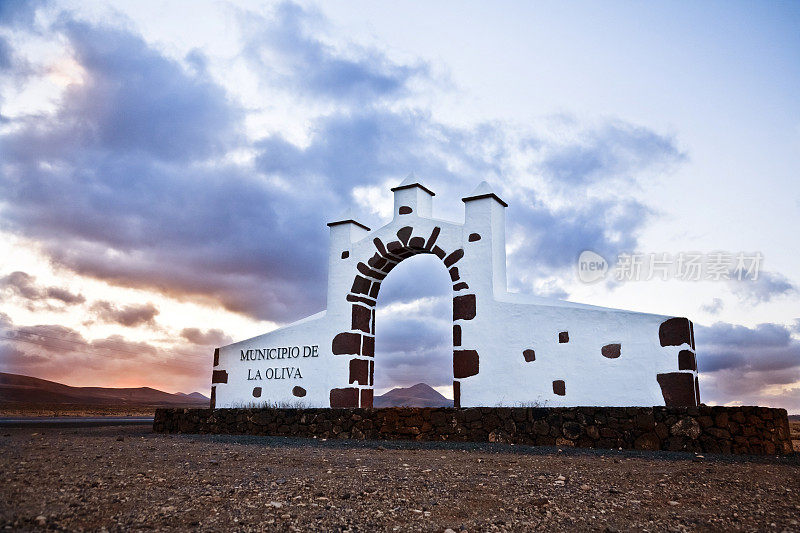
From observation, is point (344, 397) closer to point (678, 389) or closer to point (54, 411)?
point (678, 389)

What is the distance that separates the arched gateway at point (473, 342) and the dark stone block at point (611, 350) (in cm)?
2

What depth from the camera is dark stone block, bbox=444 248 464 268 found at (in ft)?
49.3

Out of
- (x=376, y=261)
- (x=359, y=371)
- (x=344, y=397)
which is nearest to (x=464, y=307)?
(x=376, y=261)

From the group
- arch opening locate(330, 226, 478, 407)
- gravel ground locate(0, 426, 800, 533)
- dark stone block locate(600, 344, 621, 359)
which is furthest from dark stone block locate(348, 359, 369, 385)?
gravel ground locate(0, 426, 800, 533)

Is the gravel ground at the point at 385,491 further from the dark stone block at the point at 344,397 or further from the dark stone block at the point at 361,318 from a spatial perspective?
the dark stone block at the point at 361,318

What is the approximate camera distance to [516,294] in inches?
587

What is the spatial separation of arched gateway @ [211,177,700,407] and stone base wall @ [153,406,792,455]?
2.03 metres

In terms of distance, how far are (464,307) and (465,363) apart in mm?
1350

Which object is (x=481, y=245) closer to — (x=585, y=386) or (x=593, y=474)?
(x=585, y=386)

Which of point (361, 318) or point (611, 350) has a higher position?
point (361, 318)

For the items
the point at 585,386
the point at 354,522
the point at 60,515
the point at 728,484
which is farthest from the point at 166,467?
the point at 585,386

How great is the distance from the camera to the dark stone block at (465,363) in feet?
46.7

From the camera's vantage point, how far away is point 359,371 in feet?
52.7

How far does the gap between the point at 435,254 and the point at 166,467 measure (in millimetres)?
9794
